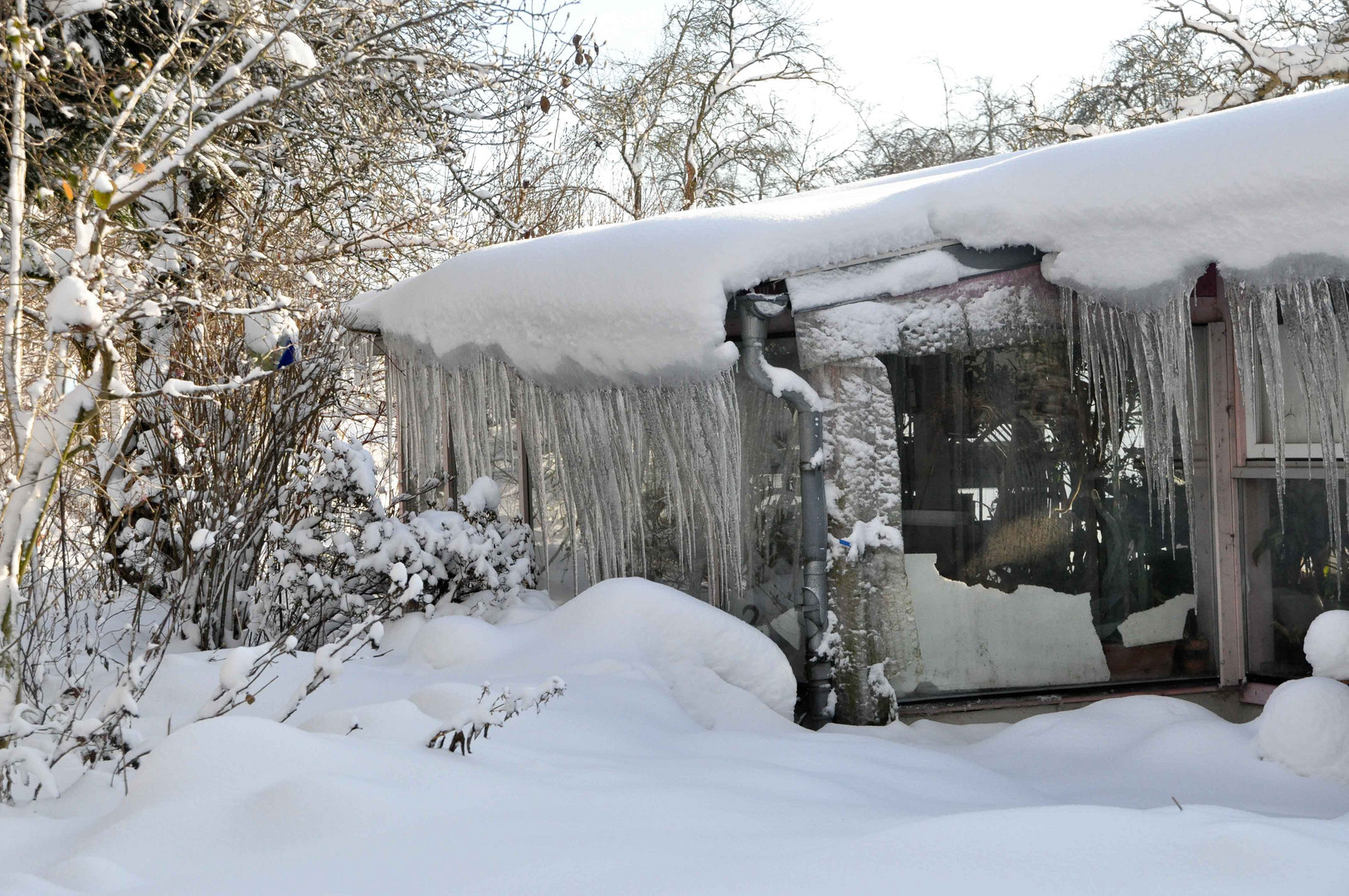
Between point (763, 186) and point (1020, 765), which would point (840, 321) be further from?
point (763, 186)

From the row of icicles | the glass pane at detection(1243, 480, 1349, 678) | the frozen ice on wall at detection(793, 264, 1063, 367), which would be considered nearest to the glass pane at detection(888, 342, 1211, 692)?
the row of icicles

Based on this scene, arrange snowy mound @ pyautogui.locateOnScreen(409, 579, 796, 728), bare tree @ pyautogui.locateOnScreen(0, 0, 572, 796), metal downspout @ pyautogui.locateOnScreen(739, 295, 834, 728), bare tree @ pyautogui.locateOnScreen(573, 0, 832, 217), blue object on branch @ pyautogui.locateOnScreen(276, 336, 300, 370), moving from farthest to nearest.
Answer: bare tree @ pyautogui.locateOnScreen(573, 0, 832, 217)
blue object on branch @ pyautogui.locateOnScreen(276, 336, 300, 370)
metal downspout @ pyautogui.locateOnScreen(739, 295, 834, 728)
snowy mound @ pyautogui.locateOnScreen(409, 579, 796, 728)
bare tree @ pyautogui.locateOnScreen(0, 0, 572, 796)

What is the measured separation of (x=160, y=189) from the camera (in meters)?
6.97

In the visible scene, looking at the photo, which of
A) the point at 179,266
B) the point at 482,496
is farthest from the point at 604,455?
the point at 179,266

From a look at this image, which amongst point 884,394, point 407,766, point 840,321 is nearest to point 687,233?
point 840,321

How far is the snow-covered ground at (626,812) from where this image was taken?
2039 millimetres

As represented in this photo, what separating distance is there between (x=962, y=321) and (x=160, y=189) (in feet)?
18.2

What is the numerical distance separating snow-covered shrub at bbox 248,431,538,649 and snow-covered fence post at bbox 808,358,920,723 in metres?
1.86

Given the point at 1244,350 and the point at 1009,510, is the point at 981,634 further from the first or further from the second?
the point at 1244,350

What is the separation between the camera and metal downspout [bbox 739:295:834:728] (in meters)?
4.50

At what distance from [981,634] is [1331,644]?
5.25ft

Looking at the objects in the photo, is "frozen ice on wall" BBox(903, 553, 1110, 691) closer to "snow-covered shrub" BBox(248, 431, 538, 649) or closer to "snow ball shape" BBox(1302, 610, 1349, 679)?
"snow ball shape" BBox(1302, 610, 1349, 679)

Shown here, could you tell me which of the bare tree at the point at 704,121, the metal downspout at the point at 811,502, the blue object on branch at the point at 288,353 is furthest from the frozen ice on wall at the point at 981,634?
the bare tree at the point at 704,121

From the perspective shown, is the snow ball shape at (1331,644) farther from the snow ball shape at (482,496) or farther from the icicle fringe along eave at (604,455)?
the snow ball shape at (482,496)
